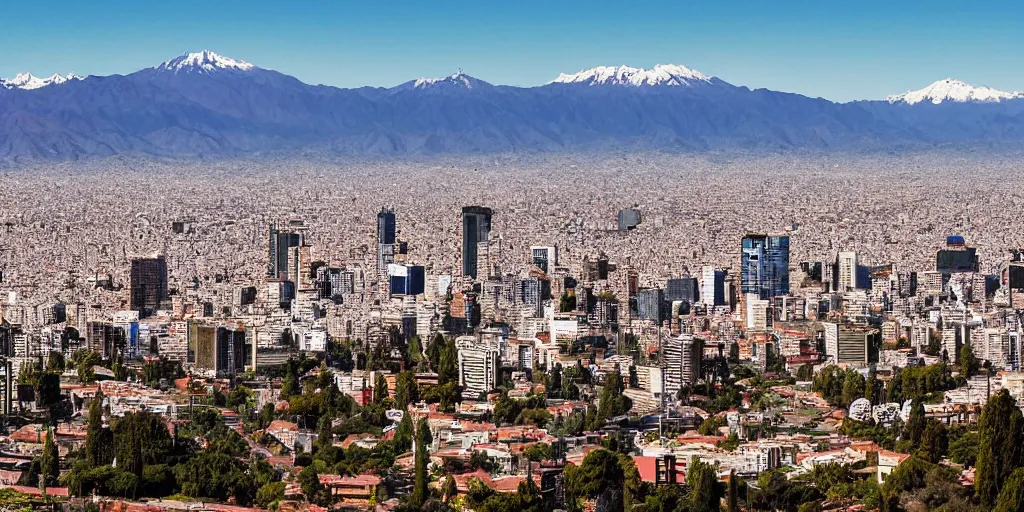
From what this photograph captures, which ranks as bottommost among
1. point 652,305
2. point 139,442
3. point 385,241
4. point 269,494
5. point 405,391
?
point 269,494

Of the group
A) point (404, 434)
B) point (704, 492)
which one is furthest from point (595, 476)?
point (404, 434)

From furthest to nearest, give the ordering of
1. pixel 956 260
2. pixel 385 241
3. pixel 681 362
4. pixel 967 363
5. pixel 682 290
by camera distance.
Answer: pixel 385 241 < pixel 956 260 < pixel 682 290 < pixel 967 363 < pixel 681 362

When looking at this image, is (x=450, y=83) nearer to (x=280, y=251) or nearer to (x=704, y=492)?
(x=280, y=251)

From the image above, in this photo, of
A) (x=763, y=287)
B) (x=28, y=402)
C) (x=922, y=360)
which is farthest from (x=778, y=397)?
(x=763, y=287)

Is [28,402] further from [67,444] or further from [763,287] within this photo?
[763,287]

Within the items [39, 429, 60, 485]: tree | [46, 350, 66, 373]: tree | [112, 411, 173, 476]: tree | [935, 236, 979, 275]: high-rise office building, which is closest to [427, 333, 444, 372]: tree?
[46, 350, 66, 373]: tree

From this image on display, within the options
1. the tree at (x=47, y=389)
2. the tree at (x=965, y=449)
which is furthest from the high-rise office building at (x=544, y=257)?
the tree at (x=965, y=449)
